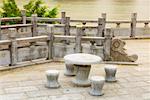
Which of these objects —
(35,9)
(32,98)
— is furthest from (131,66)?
(35,9)

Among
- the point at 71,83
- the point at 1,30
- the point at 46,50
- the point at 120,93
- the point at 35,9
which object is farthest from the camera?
the point at 35,9

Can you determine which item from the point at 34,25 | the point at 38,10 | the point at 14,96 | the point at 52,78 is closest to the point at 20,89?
the point at 14,96

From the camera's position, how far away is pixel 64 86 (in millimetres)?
7910

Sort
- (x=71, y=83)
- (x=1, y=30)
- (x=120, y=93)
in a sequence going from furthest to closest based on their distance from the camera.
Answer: (x=1, y=30), (x=71, y=83), (x=120, y=93)

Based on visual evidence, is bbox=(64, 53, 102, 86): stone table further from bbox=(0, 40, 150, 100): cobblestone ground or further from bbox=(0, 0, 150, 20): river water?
bbox=(0, 0, 150, 20): river water

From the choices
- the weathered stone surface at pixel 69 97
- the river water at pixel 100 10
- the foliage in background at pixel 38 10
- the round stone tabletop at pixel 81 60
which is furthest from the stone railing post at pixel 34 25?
the river water at pixel 100 10

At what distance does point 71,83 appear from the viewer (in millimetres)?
8117

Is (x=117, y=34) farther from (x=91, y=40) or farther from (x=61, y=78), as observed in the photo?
(x=61, y=78)

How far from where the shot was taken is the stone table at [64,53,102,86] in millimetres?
7583

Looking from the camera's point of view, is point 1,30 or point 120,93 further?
point 1,30

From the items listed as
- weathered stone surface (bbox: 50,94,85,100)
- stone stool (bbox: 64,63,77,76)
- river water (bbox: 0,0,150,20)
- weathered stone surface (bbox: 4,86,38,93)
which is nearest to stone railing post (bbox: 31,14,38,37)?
stone stool (bbox: 64,63,77,76)

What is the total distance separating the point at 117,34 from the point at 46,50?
5912 mm

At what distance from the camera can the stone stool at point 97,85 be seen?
721cm

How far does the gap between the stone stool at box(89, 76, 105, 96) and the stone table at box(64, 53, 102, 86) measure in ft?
1.54
